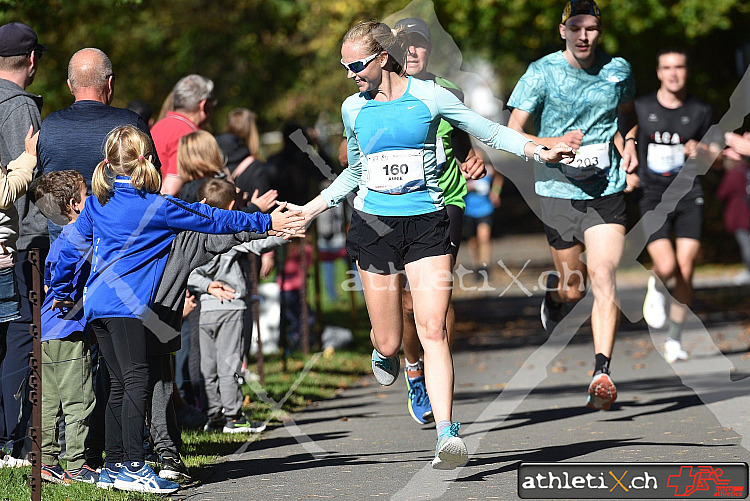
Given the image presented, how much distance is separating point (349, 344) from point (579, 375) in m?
3.06

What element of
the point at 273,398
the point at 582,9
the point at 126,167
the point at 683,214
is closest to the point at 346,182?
the point at 126,167

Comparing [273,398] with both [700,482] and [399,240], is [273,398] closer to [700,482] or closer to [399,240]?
[399,240]

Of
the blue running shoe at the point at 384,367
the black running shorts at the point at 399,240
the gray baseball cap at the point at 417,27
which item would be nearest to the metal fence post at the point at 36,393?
the black running shorts at the point at 399,240

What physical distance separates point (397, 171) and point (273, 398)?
3457 mm

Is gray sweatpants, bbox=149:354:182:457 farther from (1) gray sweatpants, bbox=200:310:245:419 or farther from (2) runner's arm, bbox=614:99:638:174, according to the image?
(2) runner's arm, bbox=614:99:638:174

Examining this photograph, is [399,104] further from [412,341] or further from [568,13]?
[568,13]

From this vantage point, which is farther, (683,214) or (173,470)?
(683,214)

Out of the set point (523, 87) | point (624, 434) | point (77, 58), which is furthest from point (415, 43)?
point (624, 434)

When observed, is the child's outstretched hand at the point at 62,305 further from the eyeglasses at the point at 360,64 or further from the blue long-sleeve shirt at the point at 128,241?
the eyeglasses at the point at 360,64

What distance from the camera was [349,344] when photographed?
1296 cm

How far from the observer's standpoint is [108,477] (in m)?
6.19

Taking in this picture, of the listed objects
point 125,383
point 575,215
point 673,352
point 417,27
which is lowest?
point 673,352

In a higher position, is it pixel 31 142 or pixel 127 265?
pixel 31 142

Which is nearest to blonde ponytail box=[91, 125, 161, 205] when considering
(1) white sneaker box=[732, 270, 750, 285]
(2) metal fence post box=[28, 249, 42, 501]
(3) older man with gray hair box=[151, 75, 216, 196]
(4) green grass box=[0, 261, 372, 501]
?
(2) metal fence post box=[28, 249, 42, 501]
